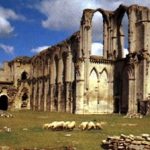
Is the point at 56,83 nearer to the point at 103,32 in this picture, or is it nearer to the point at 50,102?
the point at 50,102

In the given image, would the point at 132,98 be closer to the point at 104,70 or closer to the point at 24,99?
the point at 104,70

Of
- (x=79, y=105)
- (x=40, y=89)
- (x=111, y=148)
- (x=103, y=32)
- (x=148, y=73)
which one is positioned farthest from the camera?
(x=40, y=89)

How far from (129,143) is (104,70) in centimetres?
3546

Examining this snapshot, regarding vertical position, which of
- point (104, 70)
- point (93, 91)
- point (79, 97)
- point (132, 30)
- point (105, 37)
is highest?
point (105, 37)

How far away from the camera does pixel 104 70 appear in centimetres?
5184

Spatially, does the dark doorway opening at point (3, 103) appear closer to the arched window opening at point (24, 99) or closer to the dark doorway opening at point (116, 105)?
the arched window opening at point (24, 99)

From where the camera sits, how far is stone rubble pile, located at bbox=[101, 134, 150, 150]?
16266 mm

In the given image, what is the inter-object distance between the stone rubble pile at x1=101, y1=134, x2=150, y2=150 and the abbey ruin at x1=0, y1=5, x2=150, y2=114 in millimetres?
25822

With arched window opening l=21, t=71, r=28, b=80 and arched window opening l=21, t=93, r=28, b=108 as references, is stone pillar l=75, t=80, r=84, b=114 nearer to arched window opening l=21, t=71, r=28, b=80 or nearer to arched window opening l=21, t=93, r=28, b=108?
arched window opening l=21, t=93, r=28, b=108

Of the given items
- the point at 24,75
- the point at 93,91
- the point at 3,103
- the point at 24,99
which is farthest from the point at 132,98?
the point at 24,75

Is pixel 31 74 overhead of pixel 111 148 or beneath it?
overhead

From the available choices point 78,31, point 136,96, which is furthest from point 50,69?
point 136,96

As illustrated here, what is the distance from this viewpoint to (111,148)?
17359 mm

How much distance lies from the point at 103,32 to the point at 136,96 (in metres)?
13.1
